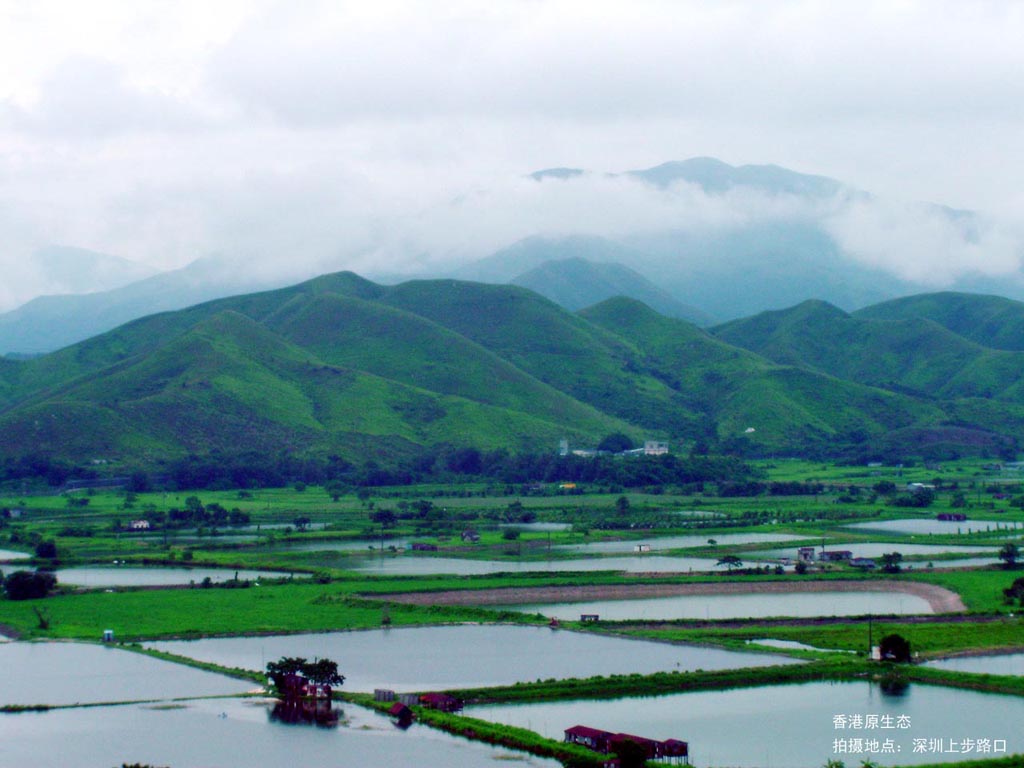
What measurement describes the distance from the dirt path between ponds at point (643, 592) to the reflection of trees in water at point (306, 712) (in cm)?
1990

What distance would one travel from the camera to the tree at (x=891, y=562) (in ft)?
232

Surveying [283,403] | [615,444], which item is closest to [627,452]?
[615,444]

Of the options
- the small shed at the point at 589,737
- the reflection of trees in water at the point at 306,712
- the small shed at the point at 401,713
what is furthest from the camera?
the reflection of trees in water at the point at 306,712

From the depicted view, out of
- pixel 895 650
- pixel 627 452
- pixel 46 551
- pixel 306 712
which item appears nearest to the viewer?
pixel 306 712

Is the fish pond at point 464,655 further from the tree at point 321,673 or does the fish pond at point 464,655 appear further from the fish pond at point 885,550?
the fish pond at point 885,550

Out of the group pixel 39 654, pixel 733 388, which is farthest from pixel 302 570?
pixel 733 388

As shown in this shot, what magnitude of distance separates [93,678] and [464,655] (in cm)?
1232

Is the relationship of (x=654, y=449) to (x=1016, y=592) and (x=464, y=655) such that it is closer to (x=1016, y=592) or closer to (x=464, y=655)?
(x=1016, y=592)

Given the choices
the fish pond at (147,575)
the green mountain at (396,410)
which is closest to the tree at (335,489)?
the green mountain at (396,410)

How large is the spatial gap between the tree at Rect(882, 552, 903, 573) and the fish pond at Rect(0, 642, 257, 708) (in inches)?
1444

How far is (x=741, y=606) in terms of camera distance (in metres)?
61.4

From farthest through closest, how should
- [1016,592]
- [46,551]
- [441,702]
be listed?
[46,551]
[1016,592]
[441,702]

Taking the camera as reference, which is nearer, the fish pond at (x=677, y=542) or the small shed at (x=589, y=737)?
the small shed at (x=589, y=737)

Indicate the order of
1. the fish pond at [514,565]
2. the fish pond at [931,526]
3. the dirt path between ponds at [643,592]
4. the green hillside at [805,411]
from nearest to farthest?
the dirt path between ponds at [643,592], the fish pond at [514,565], the fish pond at [931,526], the green hillside at [805,411]
